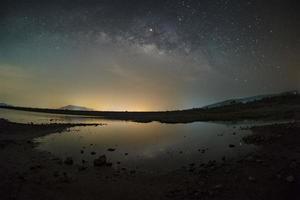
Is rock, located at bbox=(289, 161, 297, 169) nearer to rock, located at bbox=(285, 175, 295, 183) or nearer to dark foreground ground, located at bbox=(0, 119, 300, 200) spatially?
dark foreground ground, located at bbox=(0, 119, 300, 200)

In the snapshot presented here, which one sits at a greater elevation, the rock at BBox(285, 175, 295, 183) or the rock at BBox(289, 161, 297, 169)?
the rock at BBox(289, 161, 297, 169)

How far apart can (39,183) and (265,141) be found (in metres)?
14.0

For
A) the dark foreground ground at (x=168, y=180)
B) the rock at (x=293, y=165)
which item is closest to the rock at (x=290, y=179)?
the dark foreground ground at (x=168, y=180)

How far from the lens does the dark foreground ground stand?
10156mm

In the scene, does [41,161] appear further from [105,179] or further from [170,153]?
[170,153]

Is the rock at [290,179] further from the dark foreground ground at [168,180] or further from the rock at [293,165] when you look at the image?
the rock at [293,165]

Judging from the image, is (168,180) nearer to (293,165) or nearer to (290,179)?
(290,179)

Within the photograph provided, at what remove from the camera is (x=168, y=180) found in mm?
12055

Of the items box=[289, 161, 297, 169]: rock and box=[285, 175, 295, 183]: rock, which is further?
box=[289, 161, 297, 169]: rock

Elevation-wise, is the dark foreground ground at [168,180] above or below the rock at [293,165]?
below

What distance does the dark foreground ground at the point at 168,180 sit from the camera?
10156 millimetres

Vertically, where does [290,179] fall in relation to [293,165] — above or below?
below

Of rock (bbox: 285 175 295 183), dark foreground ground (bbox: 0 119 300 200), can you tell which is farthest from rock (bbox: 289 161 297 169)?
rock (bbox: 285 175 295 183)

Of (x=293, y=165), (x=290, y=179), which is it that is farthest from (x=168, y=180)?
(x=293, y=165)
